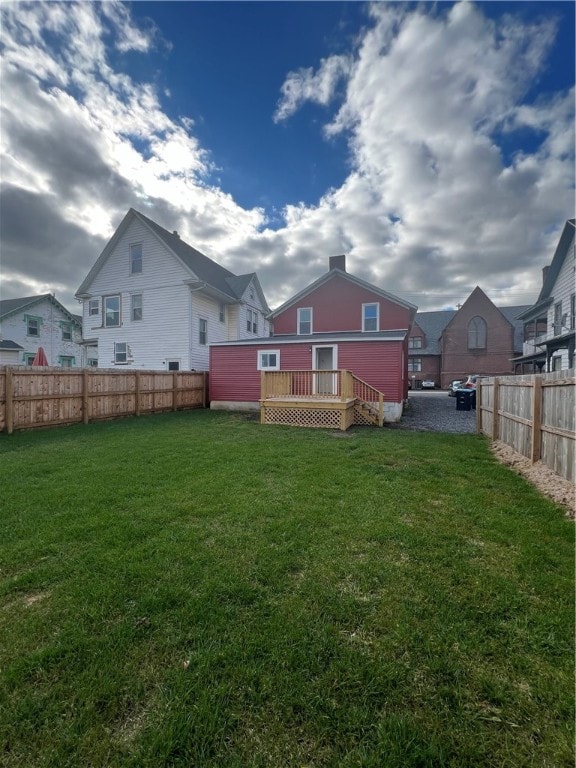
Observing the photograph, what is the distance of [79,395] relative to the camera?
409 inches

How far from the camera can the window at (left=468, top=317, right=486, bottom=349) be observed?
117 feet

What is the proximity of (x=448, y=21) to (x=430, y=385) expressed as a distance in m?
34.7

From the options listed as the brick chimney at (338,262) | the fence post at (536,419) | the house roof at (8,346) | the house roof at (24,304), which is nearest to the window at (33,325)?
the house roof at (24,304)

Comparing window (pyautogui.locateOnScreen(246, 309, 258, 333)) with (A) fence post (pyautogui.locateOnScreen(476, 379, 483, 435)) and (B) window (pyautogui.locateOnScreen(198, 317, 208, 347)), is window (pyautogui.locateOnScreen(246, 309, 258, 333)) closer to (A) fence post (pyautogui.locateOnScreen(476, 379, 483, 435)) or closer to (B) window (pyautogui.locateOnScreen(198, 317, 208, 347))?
(B) window (pyautogui.locateOnScreen(198, 317, 208, 347))

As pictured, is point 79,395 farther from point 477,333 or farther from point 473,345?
point 477,333

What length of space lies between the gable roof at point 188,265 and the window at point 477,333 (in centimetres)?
2756

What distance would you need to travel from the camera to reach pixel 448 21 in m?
6.47

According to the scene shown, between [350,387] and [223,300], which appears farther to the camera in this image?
[223,300]

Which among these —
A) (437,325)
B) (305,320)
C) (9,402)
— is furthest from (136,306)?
(437,325)

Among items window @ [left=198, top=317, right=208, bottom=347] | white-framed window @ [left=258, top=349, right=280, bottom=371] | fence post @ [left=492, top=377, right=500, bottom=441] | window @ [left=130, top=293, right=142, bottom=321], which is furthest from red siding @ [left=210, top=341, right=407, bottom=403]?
window @ [left=130, top=293, right=142, bottom=321]

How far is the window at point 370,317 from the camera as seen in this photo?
1662 cm

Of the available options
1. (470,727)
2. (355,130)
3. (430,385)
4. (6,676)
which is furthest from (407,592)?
(430,385)

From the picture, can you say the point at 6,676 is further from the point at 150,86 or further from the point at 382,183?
the point at 382,183

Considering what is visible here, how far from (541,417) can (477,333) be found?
3573 centimetres
